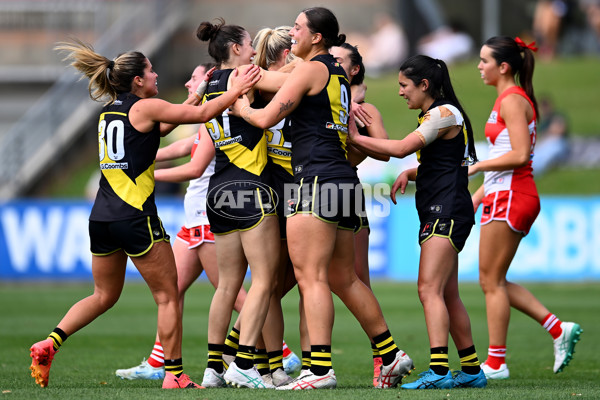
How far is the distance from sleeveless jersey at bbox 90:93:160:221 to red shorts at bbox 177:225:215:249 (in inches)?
52.4

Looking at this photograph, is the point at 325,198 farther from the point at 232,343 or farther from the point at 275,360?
the point at 232,343

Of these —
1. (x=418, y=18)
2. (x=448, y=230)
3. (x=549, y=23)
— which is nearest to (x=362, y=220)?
(x=448, y=230)

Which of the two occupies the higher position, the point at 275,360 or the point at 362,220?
the point at 362,220

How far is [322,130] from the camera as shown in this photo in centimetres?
618

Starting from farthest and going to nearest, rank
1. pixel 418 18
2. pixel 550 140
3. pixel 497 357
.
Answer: pixel 418 18
pixel 550 140
pixel 497 357

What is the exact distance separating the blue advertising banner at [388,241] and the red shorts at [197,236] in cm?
832

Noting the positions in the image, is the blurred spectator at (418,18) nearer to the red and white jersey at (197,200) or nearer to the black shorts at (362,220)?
the red and white jersey at (197,200)

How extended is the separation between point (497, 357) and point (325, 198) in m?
2.28

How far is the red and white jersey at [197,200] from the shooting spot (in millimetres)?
7755

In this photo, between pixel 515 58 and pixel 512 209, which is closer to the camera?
pixel 512 209

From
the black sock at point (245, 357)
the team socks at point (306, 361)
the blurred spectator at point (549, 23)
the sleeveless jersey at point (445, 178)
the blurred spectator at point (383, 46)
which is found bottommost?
the team socks at point (306, 361)

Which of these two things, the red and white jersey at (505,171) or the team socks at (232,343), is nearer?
the team socks at (232,343)

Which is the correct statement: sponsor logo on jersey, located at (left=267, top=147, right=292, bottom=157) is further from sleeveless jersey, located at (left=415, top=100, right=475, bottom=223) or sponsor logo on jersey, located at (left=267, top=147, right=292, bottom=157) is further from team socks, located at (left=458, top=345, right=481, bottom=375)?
team socks, located at (left=458, top=345, right=481, bottom=375)

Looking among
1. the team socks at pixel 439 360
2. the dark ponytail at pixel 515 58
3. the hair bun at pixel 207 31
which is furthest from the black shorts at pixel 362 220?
the dark ponytail at pixel 515 58
